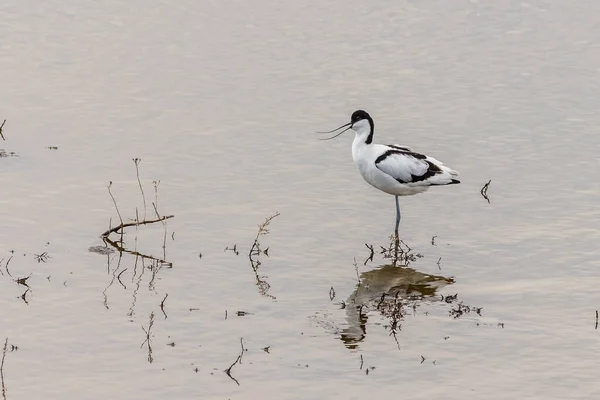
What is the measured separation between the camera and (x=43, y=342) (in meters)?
11.3

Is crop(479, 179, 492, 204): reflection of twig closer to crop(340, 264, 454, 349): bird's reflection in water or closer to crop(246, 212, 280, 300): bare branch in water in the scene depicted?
crop(340, 264, 454, 349): bird's reflection in water

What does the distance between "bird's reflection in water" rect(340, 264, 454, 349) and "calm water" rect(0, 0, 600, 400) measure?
0.04 meters

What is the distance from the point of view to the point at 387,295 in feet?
43.0

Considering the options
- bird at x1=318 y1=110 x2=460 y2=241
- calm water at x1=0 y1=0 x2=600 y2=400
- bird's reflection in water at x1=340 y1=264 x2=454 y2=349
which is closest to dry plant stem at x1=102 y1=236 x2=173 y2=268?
calm water at x1=0 y1=0 x2=600 y2=400

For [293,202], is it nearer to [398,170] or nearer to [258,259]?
[398,170]

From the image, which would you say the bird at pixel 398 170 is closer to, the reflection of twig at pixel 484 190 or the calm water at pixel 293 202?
the calm water at pixel 293 202

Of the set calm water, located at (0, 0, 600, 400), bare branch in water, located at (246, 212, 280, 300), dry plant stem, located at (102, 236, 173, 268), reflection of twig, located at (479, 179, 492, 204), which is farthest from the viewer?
reflection of twig, located at (479, 179, 492, 204)

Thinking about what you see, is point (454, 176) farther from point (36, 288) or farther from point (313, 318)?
point (36, 288)

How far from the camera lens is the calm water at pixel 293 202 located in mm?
11070

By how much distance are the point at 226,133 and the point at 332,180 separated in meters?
2.81

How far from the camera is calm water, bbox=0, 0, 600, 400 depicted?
1107 centimetres

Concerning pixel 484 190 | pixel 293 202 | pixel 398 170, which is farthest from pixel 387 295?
pixel 484 190

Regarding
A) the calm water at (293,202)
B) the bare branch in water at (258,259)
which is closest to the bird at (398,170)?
the calm water at (293,202)

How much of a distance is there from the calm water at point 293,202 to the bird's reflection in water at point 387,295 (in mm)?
43
